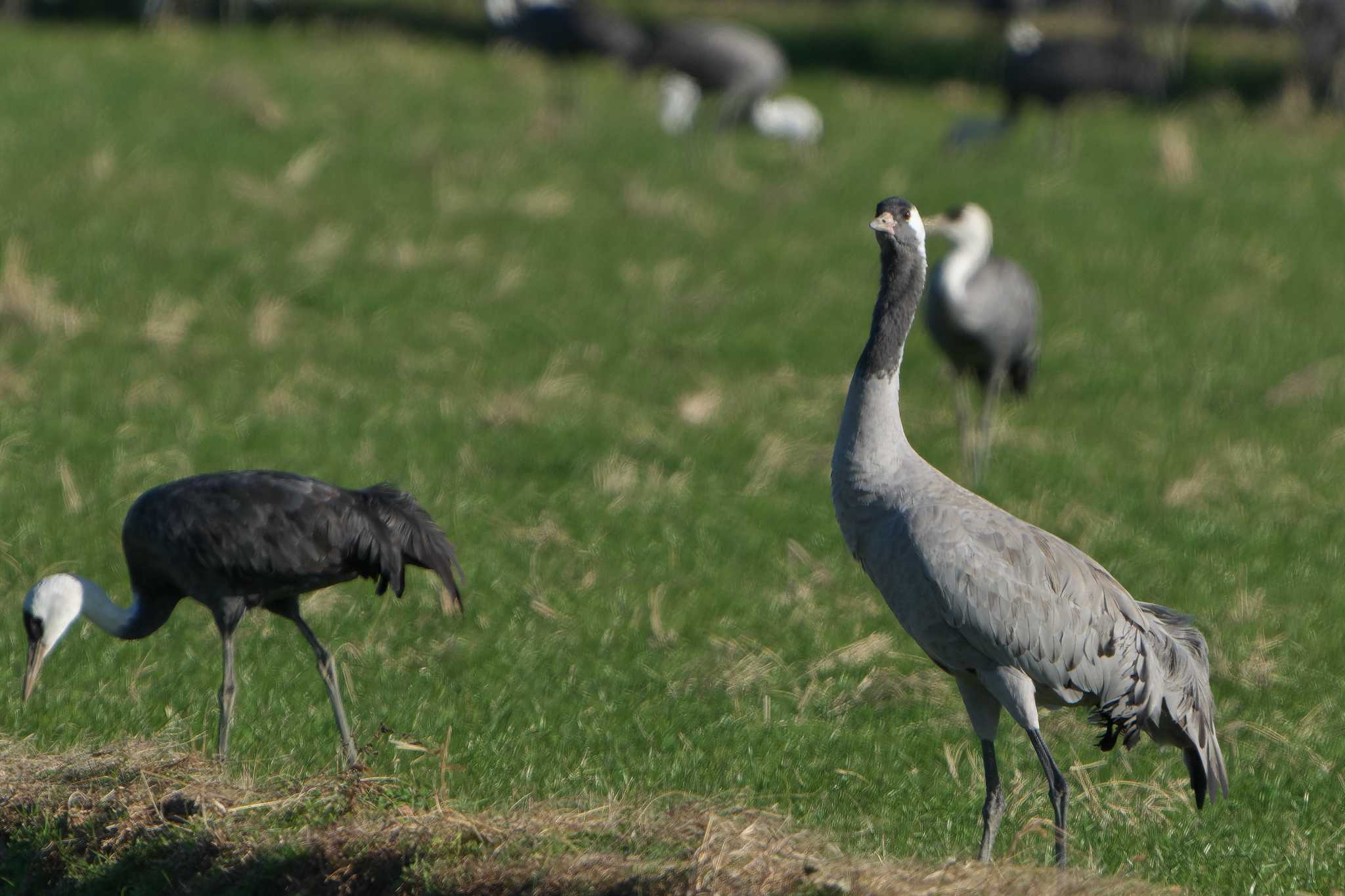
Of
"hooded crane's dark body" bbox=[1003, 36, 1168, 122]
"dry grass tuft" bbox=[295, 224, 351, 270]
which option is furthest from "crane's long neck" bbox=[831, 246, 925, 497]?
"hooded crane's dark body" bbox=[1003, 36, 1168, 122]

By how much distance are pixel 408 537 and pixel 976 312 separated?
5424 mm

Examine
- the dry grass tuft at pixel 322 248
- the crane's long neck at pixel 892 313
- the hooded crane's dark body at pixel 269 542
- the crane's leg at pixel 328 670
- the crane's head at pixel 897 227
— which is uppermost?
the crane's head at pixel 897 227

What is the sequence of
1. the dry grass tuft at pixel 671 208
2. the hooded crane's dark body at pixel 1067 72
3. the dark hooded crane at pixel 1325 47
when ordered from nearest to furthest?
the dry grass tuft at pixel 671 208 → the hooded crane's dark body at pixel 1067 72 → the dark hooded crane at pixel 1325 47

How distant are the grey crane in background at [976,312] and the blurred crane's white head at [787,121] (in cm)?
867

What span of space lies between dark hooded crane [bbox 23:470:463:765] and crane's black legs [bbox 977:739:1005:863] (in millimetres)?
1979

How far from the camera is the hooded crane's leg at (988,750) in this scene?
17.7ft

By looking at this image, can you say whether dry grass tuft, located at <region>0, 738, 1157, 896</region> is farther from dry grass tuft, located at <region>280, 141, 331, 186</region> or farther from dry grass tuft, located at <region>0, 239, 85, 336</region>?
dry grass tuft, located at <region>280, 141, 331, 186</region>

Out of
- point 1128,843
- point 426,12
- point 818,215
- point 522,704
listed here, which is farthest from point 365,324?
point 426,12

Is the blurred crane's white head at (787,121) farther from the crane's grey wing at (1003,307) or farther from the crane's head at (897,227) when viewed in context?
the crane's head at (897,227)

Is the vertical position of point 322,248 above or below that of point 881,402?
below

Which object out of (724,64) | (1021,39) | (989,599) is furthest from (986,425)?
(1021,39)

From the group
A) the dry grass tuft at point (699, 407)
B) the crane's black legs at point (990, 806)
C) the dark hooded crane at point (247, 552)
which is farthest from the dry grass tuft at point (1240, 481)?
the dark hooded crane at point (247, 552)

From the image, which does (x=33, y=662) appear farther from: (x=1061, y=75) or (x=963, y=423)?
(x=1061, y=75)

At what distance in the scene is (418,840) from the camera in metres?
5.00
